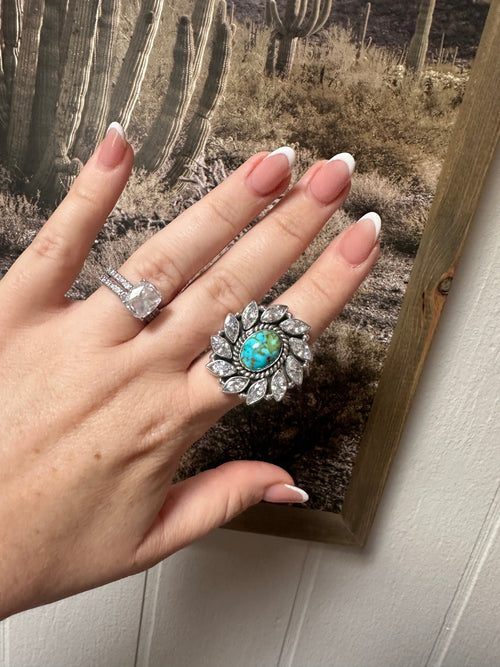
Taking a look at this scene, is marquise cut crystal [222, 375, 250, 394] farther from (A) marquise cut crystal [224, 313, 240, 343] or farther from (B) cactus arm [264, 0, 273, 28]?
(B) cactus arm [264, 0, 273, 28]

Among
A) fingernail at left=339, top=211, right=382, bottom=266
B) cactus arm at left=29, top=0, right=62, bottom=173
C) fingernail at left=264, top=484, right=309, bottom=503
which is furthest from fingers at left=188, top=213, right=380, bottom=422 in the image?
cactus arm at left=29, top=0, right=62, bottom=173

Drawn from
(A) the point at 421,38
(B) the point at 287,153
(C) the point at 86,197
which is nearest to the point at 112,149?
(C) the point at 86,197

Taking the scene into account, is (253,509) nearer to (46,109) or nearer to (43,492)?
(43,492)

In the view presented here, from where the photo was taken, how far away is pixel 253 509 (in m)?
0.62

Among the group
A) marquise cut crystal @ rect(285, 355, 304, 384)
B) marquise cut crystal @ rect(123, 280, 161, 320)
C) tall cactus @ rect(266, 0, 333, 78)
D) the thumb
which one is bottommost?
the thumb

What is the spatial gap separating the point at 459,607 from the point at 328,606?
0.59 ft

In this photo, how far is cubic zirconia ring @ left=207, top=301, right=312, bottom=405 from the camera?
44cm

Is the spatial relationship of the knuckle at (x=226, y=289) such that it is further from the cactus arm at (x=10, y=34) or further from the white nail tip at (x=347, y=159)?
the cactus arm at (x=10, y=34)

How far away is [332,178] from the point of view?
17.7 inches

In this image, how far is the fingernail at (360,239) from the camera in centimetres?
46

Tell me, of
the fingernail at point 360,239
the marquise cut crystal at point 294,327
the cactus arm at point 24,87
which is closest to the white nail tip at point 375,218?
the fingernail at point 360,239

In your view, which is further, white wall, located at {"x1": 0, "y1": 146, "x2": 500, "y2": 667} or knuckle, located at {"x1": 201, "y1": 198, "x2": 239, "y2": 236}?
white wall, located at {"x1": 0, "y1": 146, "x2": 500, "y2": 667}

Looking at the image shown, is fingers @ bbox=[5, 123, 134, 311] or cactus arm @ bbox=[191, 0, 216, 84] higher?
cactus arm @ bbox=[191, 0, 216, 84]

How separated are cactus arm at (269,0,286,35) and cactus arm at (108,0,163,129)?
95mm
